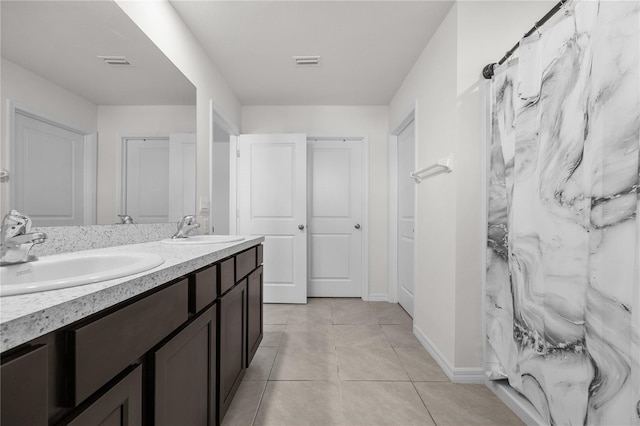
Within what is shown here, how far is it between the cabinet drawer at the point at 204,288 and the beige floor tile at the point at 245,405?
70 centimetres

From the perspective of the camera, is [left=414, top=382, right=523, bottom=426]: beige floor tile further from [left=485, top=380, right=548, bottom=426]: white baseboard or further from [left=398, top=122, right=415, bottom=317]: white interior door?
[left=398, top=122, right=415, bottom=317]: white interior door

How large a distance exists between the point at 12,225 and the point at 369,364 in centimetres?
196

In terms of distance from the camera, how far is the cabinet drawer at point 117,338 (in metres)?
0.53

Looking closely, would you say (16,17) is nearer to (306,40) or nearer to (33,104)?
(33,104)

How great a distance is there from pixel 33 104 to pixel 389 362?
2.26 meters

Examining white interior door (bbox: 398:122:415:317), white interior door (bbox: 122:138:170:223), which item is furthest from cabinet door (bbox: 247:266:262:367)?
white interior door (bbox: 398:122:415:317)

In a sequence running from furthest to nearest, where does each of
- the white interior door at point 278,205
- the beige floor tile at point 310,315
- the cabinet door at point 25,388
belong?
the white interior door at point 278,205, the beige floor tile at point 310,315, the cabinet door at point 25,388

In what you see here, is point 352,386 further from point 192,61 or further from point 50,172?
point 192,61

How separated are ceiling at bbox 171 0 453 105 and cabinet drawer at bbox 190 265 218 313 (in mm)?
1721

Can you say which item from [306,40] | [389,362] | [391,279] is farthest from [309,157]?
[389,362]

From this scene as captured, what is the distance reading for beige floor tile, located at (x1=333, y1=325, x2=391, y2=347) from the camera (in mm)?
2357

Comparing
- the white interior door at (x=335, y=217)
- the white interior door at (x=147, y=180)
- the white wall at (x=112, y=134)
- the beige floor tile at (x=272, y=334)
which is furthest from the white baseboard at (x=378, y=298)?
the white wall at (x=112, y=134)

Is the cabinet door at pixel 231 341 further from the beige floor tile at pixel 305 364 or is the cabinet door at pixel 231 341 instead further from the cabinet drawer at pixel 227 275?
the beige floor tile at pixel 305 364

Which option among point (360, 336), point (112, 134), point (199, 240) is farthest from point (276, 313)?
point (112, 134)
